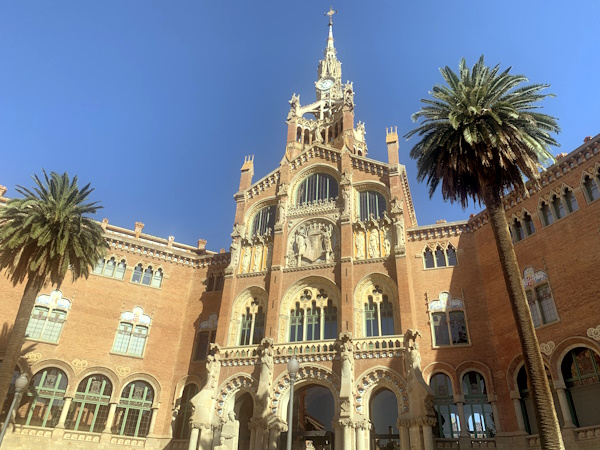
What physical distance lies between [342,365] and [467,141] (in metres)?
15.0

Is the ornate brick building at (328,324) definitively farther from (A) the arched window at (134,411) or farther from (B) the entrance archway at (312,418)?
(B) the entrance archway at (312,418)

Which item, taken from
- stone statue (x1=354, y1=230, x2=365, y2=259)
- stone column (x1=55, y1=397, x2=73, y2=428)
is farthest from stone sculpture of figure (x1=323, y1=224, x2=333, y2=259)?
stone column (x1=55, y1=397, x2=73, y2=428)

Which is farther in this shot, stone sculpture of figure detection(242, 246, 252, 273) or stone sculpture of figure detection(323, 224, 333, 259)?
stone sculpture of figure detection(242, 246, 252, 273)

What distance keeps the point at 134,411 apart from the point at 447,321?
75.6 ft

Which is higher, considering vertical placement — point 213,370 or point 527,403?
point 213,370

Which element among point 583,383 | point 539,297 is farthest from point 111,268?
point 583,383

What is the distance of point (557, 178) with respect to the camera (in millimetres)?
27000

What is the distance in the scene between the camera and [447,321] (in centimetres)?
2978

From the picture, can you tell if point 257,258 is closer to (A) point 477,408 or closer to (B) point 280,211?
(B) point 280,211

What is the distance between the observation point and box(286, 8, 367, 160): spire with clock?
40438mm

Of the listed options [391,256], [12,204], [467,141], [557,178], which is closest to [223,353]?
[391,256]

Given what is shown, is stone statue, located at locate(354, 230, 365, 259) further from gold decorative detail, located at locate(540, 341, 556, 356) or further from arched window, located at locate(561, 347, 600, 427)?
arched window, located at locate(561, 347, 600, 427)

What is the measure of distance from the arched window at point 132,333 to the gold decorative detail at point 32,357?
15.7ft

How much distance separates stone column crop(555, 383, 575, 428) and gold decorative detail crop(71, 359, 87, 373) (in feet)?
98.5
